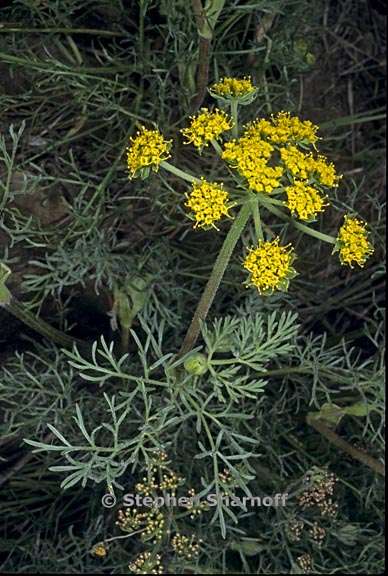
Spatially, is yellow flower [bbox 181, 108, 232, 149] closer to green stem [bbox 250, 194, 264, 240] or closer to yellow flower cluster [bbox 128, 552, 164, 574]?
green stem [bbox 250, 194, 264, 240]

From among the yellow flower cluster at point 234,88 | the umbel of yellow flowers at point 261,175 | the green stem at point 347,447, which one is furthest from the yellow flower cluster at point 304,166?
the green stem at point 347,447

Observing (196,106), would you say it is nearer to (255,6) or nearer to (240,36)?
(255,6)

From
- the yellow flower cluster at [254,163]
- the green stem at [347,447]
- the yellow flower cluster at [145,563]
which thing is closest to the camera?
the yellow flower cluster at [254,163]

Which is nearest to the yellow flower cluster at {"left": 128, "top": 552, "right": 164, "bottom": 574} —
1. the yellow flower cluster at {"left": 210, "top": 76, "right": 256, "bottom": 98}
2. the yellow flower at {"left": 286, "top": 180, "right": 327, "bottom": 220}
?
the yellow flower at {"left": 286, "top": 180, "right": 327, "bottom": 220}

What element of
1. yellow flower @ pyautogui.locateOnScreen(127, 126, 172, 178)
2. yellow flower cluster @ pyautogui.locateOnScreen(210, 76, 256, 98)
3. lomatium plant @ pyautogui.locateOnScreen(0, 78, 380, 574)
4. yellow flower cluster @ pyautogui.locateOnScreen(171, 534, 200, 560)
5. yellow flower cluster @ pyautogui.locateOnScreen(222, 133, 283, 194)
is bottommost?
yellow flower cluster @ pyautogui.locateOnScreen(171, 534, 200, 560)

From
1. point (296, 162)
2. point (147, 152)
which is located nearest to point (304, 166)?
point (296, 162)

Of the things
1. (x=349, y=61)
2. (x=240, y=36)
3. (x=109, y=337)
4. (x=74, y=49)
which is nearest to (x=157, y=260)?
(x=109, y=337)

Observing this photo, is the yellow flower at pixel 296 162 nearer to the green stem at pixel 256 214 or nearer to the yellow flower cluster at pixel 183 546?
the green stem at pixel 256 214

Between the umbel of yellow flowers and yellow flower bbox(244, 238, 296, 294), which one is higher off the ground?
the umbel of yellow flowers

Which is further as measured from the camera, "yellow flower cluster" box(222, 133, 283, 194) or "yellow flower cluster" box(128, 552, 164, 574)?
"yellow flower cluster" box(128, 552, 164, 574)
